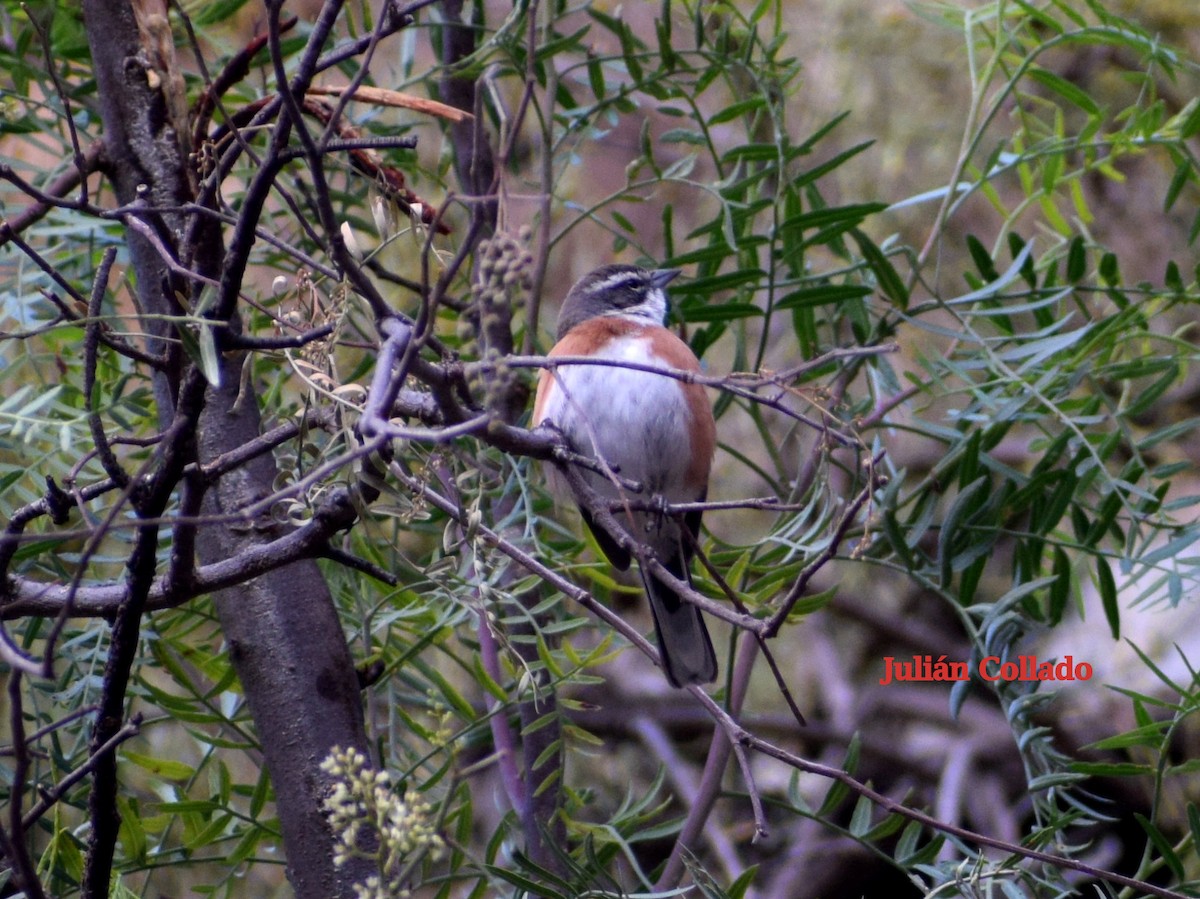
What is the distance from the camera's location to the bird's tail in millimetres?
2508

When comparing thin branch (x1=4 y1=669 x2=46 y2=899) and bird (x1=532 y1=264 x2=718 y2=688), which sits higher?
thin branch (x1=4 y1=669 x2=46 y2=899)

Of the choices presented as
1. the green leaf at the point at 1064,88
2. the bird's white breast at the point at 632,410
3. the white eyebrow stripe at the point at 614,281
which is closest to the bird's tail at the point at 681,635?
the bird's white breast at the point at 632,410

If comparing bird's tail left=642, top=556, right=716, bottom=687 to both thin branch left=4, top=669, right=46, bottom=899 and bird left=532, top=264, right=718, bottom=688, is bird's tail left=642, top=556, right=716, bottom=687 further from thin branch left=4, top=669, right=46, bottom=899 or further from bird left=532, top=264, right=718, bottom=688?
thin branch left=4, top=669, right=46, bottom=899

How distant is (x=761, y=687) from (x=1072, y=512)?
3.51 metres

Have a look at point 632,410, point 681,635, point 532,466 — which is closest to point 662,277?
point 632,410

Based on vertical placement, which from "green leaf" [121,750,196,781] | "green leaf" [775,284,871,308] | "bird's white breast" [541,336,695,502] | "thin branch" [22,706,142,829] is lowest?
"green leaf" [121,750,196,781]

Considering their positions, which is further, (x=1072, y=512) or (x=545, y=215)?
(x=1072, y=512)

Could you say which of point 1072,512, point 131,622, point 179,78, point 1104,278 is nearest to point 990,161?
point 1104,278

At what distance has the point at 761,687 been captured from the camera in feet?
18.7

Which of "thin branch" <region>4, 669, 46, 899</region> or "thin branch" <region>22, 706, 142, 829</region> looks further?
"thin branch" <region>22, 706, 142, 829</region>

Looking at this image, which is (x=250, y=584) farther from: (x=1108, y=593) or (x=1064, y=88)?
(x=1064, y=88)

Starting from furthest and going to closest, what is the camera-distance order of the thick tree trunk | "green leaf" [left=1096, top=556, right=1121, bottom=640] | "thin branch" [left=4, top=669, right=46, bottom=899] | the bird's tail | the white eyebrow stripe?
the white eyebrow stripe, the bird's tail, "green leaf" [left=1096, top=556, right=1121, bottom=640], the thick tree trunk, "thin branch" [left=4, top=669, right=46, bottom=899]

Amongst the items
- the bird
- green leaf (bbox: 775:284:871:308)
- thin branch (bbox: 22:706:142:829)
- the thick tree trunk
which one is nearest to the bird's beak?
the bird

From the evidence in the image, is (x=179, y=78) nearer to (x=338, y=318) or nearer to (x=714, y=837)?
(x=338, y=318)
